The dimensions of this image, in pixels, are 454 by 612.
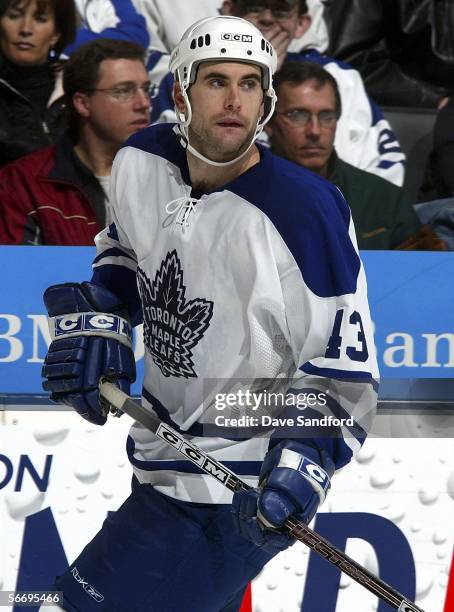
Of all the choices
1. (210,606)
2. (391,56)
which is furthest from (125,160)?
(391,56)

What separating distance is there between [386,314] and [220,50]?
2.98 feet

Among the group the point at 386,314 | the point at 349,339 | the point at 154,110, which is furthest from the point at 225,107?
the point at 154,110

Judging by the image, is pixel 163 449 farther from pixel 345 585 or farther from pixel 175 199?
pixel 345 585

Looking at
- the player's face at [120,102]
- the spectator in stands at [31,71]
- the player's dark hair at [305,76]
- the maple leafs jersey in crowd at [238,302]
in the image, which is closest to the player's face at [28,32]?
the spectator in stands at [31,71]

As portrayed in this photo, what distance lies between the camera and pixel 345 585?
2.24 m

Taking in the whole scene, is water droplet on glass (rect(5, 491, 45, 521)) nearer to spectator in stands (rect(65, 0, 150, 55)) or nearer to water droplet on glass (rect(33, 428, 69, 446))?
water droplet on glass (rect(33, 428, 69, 446))

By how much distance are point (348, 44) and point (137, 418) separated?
141cm

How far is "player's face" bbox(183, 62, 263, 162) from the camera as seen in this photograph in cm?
178

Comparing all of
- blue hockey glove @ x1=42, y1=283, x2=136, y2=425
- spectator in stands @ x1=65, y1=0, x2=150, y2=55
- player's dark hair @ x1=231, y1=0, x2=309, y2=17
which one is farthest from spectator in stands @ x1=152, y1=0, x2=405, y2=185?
blue hockey glove @ x1=42, y1=283, x2=136, y2=425

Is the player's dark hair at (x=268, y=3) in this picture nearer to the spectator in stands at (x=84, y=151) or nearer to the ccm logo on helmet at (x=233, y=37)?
the spectator in stands at (x=84, y=151)

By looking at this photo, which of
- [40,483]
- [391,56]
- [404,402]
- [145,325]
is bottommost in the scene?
[40,483]

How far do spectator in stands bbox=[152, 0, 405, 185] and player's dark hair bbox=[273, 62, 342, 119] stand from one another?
0.06ft

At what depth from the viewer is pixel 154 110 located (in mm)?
2715

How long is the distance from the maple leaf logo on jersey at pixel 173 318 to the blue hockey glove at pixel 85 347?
0.27ft
